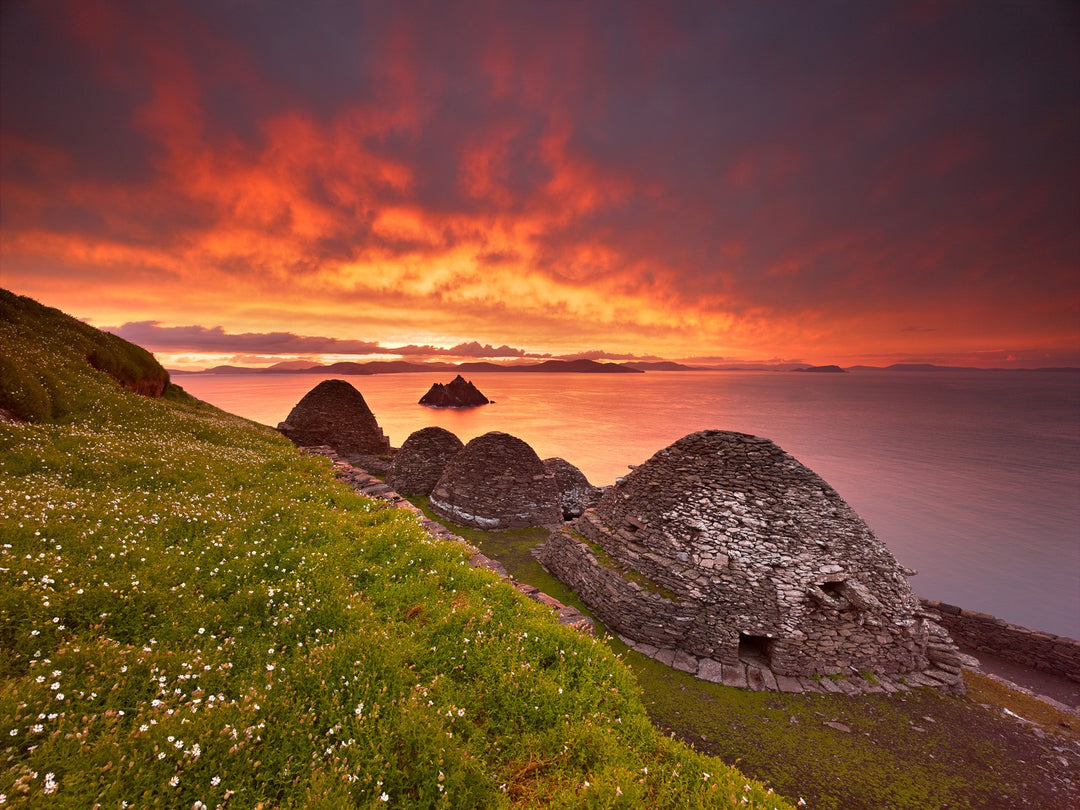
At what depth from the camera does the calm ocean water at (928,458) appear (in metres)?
35.7

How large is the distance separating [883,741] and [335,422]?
38.6 metres

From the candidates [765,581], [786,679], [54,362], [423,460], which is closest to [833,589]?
[765,581]

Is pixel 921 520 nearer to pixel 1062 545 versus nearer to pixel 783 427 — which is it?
pixel 1062 545

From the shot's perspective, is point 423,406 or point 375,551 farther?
point 423,406

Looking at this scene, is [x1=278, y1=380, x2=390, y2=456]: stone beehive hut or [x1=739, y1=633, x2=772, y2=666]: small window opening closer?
[x1=739, y1=633, x2=772, y2=666]: small window opening

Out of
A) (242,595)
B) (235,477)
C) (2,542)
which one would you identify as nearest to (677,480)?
(242,595)

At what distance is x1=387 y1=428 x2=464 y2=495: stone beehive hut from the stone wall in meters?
29.6

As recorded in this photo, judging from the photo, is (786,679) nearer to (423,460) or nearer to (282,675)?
(282,675)

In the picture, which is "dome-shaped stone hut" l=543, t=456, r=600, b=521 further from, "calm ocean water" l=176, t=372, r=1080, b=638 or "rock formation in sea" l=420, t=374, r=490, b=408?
"rock formation in sea" l=420, t=374, r=490, b=408

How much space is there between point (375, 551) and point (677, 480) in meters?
10.9

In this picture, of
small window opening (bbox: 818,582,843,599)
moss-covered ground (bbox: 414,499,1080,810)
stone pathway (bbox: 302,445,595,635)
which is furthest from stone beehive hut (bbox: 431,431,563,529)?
small window opening (bbox: 818,582,843,599)

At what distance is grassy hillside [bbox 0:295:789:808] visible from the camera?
3.32 m

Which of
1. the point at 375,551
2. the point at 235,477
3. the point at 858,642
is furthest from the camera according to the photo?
the point at 858,642

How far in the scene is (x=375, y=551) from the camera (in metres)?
7.73
